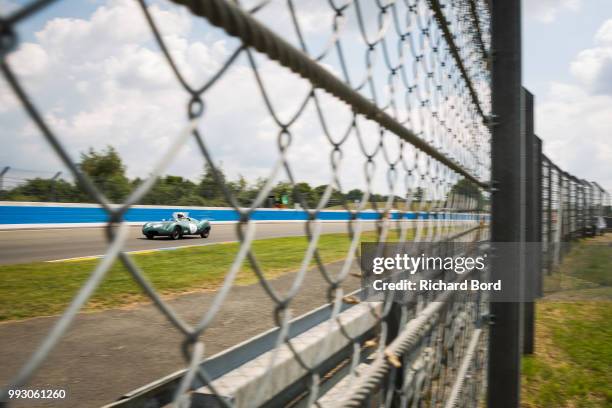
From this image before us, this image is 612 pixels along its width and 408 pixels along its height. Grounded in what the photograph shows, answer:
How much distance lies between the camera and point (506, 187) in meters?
2.01

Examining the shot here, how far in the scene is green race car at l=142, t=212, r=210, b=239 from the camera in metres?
13.0

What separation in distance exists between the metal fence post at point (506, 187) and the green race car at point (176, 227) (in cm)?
1168

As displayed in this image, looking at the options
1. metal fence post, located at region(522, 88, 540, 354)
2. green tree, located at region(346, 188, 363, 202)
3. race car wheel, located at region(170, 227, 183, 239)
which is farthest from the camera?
race car wheel, located at region(170, 227, 183, 239)

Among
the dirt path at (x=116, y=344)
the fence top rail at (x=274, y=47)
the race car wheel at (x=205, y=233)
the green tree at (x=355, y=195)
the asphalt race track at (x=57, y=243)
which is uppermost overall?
the fence top rail at (x=274, y=47)

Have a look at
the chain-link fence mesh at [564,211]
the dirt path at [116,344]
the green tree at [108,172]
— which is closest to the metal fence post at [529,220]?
the dirt path at [116,344]

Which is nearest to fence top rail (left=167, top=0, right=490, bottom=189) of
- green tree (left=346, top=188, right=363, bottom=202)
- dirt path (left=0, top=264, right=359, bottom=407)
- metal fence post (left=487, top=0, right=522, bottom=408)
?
green tree (left=346, top=188, right=363, bottom=202)

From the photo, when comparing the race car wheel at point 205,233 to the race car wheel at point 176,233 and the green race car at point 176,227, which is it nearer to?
the green race car at point 176,227

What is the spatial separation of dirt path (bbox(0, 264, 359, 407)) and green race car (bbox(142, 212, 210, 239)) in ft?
27.3

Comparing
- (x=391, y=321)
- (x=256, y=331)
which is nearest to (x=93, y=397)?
(x=256, y=331)

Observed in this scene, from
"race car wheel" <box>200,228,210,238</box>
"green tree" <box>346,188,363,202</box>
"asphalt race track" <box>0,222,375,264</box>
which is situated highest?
"green tree" <box>346,188,363,202</box>

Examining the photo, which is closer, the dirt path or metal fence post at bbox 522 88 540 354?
the dirt path

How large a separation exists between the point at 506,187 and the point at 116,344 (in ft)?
9.34

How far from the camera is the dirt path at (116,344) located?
2719mm

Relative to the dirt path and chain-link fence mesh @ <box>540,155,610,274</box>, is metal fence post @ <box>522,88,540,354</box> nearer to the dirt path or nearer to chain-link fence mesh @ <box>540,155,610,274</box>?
the dirt path
